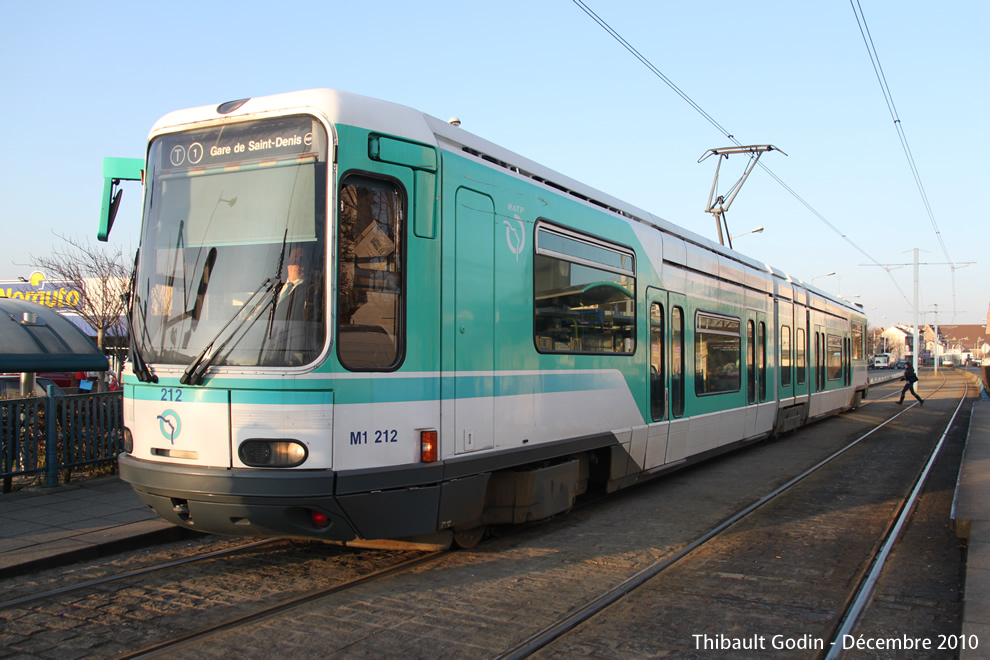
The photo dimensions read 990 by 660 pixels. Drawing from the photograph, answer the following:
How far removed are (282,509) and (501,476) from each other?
6.45 ft

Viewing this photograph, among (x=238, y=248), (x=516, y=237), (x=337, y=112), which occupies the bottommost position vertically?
(x=238, y=248)

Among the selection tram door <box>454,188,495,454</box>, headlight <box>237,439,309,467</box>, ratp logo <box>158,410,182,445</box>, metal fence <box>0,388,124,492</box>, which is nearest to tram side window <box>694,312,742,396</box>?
tram door <box>454,188,495,454</box>

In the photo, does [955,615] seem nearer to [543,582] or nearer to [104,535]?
[543,582]

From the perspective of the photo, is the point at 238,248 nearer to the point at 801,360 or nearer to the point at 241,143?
the point at 241,143

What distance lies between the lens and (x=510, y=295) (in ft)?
19.7

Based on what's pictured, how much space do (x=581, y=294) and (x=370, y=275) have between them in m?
2.76

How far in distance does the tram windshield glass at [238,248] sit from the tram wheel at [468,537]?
7.03ft

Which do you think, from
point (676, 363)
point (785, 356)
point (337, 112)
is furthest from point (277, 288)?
Answer: point (785, 356)

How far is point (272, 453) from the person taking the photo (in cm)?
466

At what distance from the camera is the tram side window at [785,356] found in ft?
45.6

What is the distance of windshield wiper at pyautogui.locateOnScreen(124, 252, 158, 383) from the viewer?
199 inches

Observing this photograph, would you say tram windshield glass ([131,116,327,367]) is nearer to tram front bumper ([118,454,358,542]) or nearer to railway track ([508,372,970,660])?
tram front bumper ([118,454,358,542])

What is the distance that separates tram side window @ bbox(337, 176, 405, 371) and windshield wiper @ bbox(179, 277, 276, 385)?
507 millimetres

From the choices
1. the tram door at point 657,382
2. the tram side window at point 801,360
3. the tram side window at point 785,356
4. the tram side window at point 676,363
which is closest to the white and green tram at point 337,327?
the tram door at point 657,382
